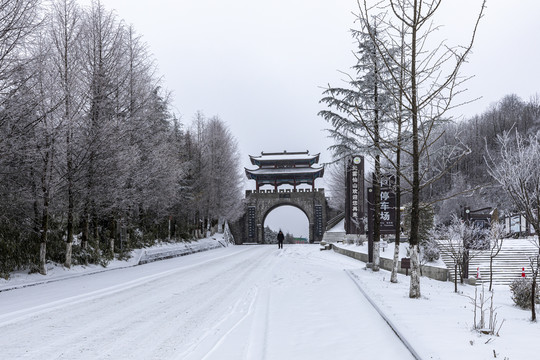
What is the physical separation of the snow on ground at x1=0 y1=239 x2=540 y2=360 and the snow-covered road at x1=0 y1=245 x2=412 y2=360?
14 millimetres

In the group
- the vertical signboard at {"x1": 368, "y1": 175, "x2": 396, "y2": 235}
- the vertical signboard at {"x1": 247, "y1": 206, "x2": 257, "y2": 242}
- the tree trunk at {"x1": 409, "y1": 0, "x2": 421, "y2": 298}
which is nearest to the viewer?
the tree trunk at {"x1": 409, "y1": 0, "x2": 421, "y2": 298}

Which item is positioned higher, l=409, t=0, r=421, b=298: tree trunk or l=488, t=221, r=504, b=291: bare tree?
l=409, t=0, r=421, b=298: tree trunk

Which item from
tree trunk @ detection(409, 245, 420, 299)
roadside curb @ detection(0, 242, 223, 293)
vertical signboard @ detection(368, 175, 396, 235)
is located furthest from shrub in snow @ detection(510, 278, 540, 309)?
roadside curb @ detection(0, 242, 223, 293)

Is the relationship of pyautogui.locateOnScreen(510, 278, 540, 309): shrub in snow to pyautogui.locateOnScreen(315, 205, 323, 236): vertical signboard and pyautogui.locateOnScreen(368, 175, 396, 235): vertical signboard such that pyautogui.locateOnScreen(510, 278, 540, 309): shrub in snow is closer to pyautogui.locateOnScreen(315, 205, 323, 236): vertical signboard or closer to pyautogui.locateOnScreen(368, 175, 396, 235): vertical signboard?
pyautogui.locateOnScreen(368, 175, 396, 235): vertical signboard

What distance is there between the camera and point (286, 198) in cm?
5450

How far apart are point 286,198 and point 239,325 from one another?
4855cm

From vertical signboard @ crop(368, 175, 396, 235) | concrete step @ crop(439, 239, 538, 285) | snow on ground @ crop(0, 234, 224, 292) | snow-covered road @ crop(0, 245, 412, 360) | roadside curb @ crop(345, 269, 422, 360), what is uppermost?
vertical signboard @ crop(368, 175, 396, 235)

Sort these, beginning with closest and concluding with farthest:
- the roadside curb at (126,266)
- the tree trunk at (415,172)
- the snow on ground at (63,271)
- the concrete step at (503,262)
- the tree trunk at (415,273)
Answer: the tree trunk at (415,172), the tree trunk at (415,273), the roadside curb at (126,266), the snow on ground at (63,271), the concrete step at (503,262)

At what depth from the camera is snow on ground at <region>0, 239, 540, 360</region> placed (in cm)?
459

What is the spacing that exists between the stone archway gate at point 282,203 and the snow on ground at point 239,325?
43.3 metres

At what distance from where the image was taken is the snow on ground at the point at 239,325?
4594 millimetres

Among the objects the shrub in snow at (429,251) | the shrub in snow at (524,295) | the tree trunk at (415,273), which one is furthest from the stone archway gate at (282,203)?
the tree trunk at (415,273)

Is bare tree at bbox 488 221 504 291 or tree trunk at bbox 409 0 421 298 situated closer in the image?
tree trunk at bbox 409 0 421 298

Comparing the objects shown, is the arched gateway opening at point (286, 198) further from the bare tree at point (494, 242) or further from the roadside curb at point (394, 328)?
the roadside curb at point (394, 328)
